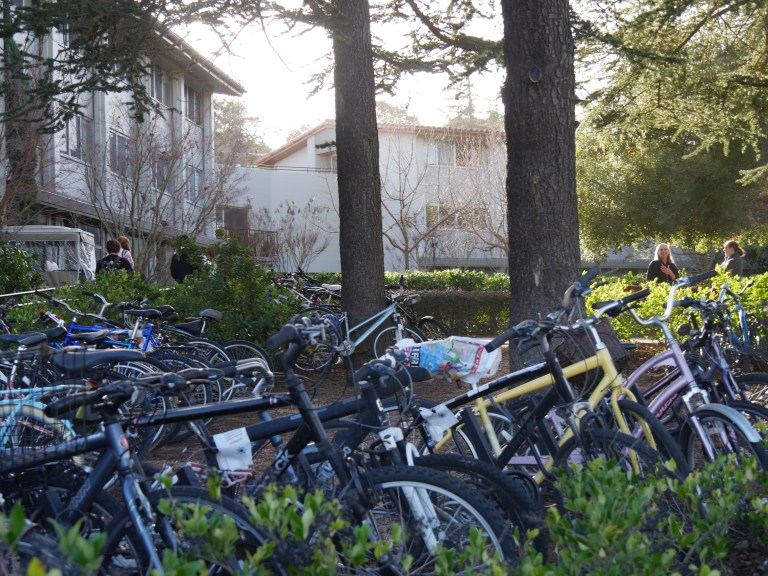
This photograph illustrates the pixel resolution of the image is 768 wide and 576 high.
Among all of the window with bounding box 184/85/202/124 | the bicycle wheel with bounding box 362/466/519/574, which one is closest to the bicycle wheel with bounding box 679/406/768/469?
the bicycle wheel with bounding box 362/466/519/574

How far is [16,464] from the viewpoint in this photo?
11.1ft

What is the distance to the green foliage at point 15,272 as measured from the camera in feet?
40.8

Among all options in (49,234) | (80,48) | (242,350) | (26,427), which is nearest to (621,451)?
(26,427)

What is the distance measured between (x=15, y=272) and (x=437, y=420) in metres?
9.84

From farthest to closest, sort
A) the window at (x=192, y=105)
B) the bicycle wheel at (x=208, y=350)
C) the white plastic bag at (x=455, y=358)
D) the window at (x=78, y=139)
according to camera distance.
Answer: the window at (x=192, y=105) → the window at (x=78, y=139) → the bicycle wheel at (x=208, y=350) → the white plastic bag at (x=455, y=358)

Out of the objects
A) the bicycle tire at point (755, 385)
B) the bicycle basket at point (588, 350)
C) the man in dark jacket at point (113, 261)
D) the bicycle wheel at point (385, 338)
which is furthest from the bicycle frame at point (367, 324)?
the bicycle tire at point (755, 385)

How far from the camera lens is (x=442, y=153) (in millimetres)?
35438

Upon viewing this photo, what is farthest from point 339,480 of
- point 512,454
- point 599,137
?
point 599,137

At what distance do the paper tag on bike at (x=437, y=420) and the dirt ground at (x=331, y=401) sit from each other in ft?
2.30

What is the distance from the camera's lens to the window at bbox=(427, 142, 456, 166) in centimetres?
3435

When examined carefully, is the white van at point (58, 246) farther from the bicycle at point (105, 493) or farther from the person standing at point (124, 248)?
the bicycle at point (105, 493)

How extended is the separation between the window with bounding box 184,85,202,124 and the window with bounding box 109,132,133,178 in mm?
5703

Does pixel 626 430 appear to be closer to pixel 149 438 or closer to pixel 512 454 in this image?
pixel 512 454

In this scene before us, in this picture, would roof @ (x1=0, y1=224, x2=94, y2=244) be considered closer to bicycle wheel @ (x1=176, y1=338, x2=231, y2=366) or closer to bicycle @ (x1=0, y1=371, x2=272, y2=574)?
bicycle wheel @ (x1=176, y1=338, x2=231, y2=366)
